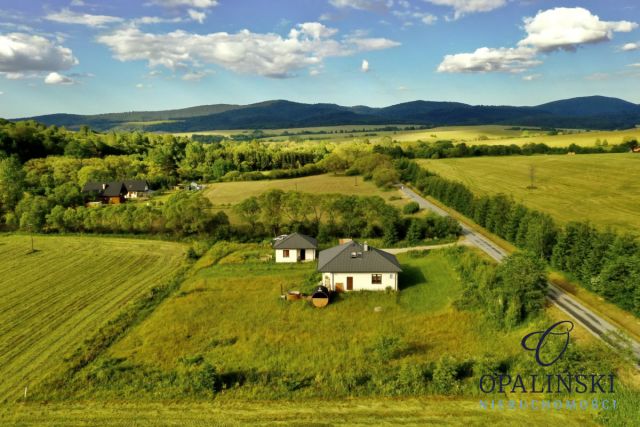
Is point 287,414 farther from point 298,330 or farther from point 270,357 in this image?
point 298,330

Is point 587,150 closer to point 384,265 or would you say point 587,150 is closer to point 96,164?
point 384,265

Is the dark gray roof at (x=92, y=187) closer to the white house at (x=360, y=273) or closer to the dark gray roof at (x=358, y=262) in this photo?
the dark gray roof at (x=358, y=262)

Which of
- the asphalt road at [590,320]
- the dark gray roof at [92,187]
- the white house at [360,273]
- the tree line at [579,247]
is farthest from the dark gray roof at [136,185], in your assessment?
the asphalt road at [590,320]

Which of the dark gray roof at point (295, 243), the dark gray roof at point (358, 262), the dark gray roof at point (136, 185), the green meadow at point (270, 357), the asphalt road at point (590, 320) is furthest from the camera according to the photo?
the dark gray roof at point (136, 185)

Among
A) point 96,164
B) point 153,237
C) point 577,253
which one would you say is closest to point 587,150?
point 577,253

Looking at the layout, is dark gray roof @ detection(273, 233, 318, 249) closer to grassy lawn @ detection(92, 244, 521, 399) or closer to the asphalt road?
grassy lawn @ detection(92, 244, 521, 399)

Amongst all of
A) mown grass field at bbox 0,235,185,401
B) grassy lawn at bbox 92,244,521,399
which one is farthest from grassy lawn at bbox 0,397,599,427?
mown grass field at bbox 0,235,185,401

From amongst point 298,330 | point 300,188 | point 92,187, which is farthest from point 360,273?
point 92,187
